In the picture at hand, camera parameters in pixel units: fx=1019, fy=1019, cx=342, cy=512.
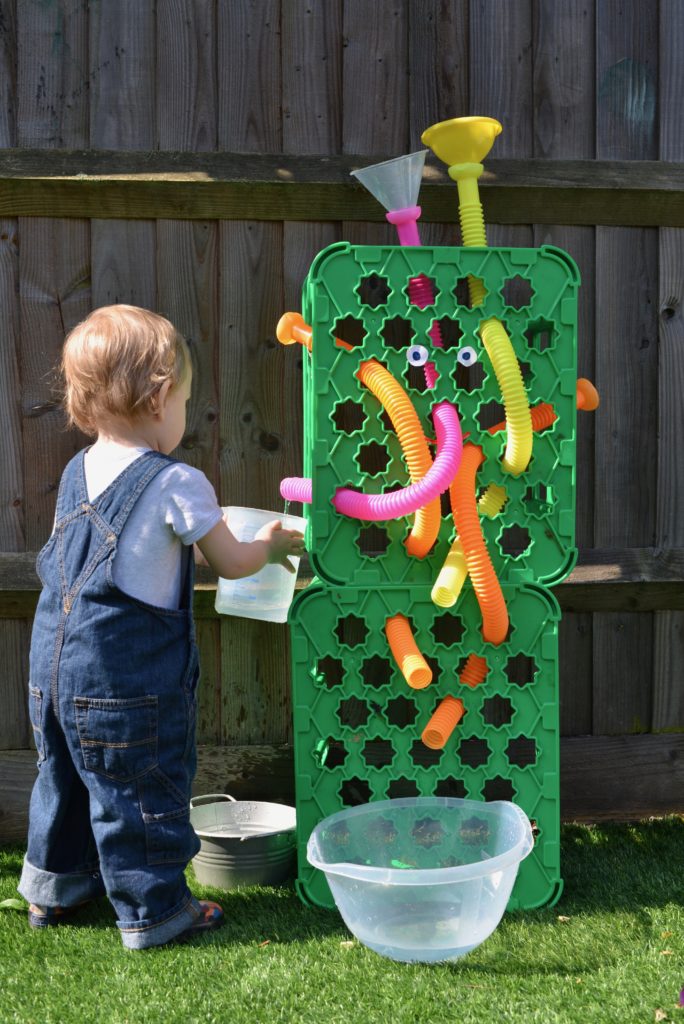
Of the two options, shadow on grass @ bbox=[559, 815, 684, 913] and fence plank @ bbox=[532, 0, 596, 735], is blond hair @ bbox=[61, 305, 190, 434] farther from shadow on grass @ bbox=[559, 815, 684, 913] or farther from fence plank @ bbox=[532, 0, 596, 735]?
shadow on grass @ bbox=[559, 815, 684, 913]

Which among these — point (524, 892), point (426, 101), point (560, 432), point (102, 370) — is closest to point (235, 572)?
point (102, 370)

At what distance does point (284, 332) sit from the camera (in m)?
2.53

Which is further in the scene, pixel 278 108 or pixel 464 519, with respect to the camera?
pixel 278 108

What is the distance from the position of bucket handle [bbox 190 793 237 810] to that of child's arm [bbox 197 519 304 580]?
0.66 meters

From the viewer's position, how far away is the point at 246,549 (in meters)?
Answer: 2.27

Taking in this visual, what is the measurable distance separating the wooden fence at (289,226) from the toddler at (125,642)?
0.57 m

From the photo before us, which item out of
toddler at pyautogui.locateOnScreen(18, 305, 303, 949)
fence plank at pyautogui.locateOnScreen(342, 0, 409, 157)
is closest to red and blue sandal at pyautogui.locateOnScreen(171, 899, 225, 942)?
toddler at pyautogui.locateOnScreen(18, 305, 303, 949)

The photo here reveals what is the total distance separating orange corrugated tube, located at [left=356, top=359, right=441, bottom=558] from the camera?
2295mm

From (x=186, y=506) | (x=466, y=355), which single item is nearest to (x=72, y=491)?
(x=186, y=506)

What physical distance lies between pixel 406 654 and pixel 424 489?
38 centimetres

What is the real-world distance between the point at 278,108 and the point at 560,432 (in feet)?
3.95

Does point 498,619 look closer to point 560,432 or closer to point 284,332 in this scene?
point 560,432

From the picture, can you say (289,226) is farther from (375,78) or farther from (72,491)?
(72,491)

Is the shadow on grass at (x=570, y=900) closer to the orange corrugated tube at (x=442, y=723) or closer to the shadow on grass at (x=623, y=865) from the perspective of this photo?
the shadow on grass at (x=623, y=865)
